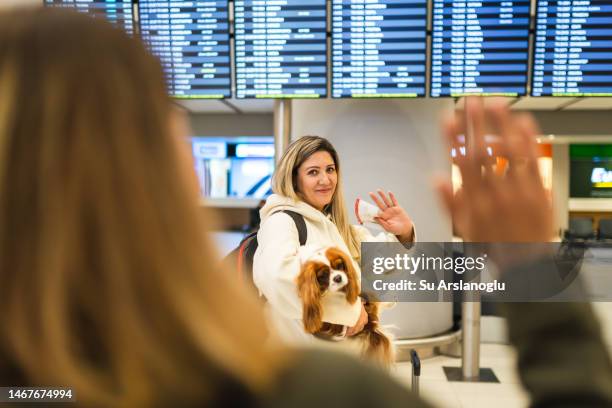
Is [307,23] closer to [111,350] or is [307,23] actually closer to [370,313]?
[370,313]

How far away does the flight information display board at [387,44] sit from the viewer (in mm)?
3199

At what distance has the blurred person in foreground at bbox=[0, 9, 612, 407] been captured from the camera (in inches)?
17.6

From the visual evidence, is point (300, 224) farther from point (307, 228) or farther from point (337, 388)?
point (337, 388)

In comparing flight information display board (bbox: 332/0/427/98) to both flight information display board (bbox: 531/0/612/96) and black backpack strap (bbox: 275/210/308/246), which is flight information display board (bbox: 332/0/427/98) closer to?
flight information display board (bbox: 531/0/612/96)

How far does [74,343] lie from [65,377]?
29 mm

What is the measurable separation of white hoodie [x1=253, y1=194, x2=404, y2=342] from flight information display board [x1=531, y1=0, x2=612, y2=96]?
1865 millimetres

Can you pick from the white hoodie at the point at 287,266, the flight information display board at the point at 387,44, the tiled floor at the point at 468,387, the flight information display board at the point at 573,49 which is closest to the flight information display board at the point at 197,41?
the flight information display board at the point at 387,44

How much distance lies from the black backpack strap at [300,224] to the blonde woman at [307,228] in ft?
0.06

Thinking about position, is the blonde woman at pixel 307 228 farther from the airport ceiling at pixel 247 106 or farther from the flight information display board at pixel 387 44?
the airport ceiling at pixel 247 106

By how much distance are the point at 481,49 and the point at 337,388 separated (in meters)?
3.13

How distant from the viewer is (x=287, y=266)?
216 centimetres

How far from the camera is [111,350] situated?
1.47ft

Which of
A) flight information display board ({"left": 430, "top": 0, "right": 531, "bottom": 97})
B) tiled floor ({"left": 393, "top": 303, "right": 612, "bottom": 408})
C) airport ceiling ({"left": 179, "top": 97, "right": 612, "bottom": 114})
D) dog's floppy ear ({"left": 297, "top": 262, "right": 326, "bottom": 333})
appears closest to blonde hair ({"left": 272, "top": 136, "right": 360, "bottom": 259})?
dog's floppy ear ({"left": 297, "top": 262, "right": 326, "bottom": 333})

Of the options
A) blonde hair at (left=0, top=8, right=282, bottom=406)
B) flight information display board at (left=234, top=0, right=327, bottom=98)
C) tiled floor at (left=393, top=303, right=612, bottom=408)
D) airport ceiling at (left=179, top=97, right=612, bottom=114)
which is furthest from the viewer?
airport ceiling at (left=179, top=97, right=612, bottom=114)
